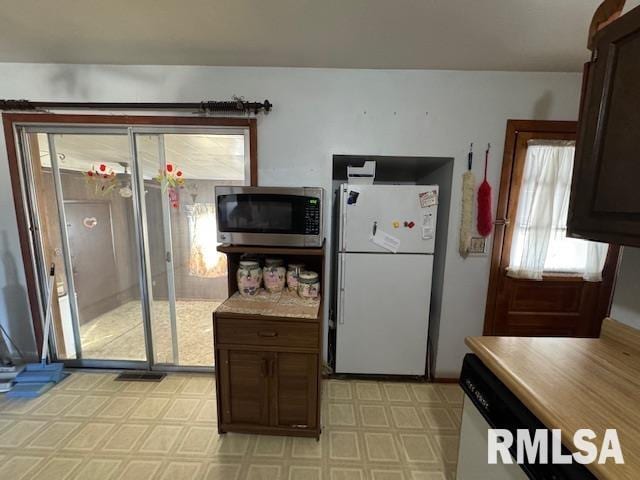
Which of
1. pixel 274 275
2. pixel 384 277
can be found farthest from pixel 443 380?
pixel 274 275

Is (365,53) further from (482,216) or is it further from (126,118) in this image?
(126,118)

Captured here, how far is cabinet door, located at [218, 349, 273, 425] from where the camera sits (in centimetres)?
147

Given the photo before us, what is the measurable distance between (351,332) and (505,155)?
1.69 m

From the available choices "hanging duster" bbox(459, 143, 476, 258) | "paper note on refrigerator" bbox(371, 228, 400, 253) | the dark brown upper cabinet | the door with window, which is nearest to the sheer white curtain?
the door with window

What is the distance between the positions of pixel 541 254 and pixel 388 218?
1.13 metres

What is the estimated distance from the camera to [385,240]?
1.88 m

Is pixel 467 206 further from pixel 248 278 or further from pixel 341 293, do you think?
pixel 248 278

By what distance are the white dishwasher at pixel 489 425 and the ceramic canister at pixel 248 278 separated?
121cm

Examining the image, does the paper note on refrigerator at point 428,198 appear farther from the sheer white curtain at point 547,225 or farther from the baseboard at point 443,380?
the baseboard at point 443,380

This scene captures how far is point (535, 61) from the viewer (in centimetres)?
165

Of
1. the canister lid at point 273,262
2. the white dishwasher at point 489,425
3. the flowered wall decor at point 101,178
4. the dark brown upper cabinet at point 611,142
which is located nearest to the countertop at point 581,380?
the white dishwasher at point 489,425

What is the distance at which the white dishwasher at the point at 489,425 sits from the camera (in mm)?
644

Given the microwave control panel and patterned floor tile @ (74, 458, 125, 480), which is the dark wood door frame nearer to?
the microwave control panel

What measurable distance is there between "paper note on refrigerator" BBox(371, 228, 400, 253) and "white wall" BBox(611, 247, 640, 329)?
3.48 ft
